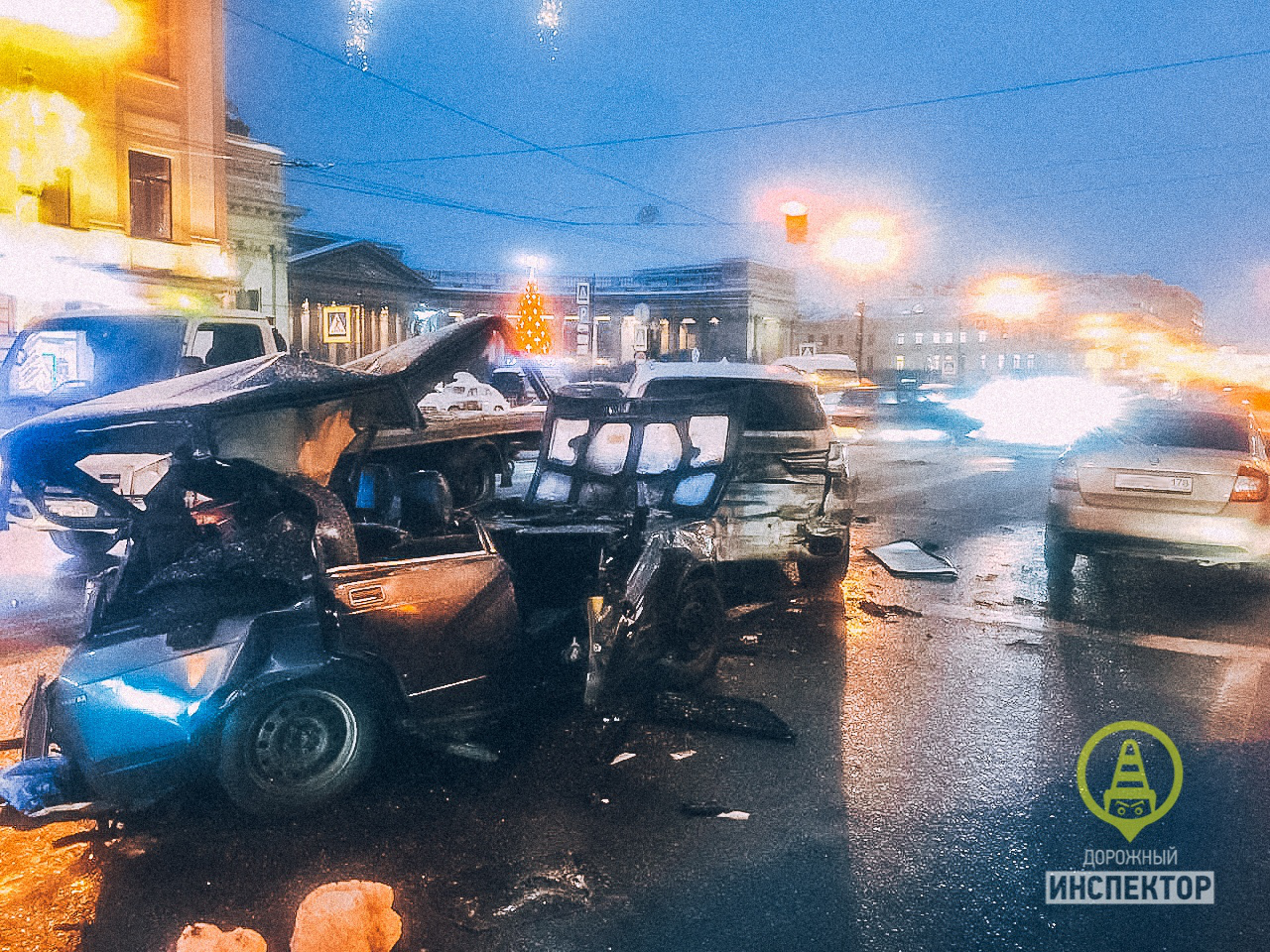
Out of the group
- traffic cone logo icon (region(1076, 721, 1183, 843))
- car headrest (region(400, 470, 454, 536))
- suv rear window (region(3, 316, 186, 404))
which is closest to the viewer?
traffic cone logo icon (region(1076, 721, 1183, 843))

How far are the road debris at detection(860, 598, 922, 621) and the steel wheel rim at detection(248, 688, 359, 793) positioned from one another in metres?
4.74

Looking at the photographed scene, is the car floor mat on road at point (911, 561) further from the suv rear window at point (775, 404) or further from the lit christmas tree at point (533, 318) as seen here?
the lit christmas tree at point (533, 318)

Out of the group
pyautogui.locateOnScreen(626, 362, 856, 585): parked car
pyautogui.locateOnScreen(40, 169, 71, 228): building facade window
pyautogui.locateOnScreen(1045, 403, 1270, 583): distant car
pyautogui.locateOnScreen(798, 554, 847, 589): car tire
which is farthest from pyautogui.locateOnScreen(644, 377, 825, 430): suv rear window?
pyautogui.locateOnScreen(40, 169, 71, 228): building facade window

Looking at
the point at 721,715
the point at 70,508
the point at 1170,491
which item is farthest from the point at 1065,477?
the point at 70,508

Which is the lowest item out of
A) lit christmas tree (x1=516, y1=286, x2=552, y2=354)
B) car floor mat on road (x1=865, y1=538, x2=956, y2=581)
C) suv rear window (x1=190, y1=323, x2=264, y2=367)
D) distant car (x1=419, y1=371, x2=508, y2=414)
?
car floor mat on road (x1=865, y1=538, x2=956, y2=581)

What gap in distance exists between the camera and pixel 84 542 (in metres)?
8.97

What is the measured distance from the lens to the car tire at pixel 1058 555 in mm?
8469

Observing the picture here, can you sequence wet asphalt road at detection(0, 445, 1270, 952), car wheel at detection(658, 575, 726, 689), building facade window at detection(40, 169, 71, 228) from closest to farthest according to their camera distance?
wet asphalt road at detection(0, 445, 1270, 952), car wheel at detection(658, 575, 726, 689), building facade window at detection(40, 169, 71, 228)

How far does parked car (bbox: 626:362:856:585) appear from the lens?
7.15 meters

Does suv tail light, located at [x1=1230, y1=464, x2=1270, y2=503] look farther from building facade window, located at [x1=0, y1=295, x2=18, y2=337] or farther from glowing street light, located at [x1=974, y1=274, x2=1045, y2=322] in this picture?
glowing street light, located at [x1=974, y1=274, x2=1045, y2=322]

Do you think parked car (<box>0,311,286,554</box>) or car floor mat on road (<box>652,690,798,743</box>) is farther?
parked car (<box>0,311,286,554</box>)

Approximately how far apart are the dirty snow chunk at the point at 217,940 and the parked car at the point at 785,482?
4166 mm

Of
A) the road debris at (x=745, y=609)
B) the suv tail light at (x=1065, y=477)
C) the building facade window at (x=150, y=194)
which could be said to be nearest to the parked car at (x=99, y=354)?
the road debris at (x=745, y=609)

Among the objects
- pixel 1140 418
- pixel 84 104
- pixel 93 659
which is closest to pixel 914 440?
pixel 1140 418
